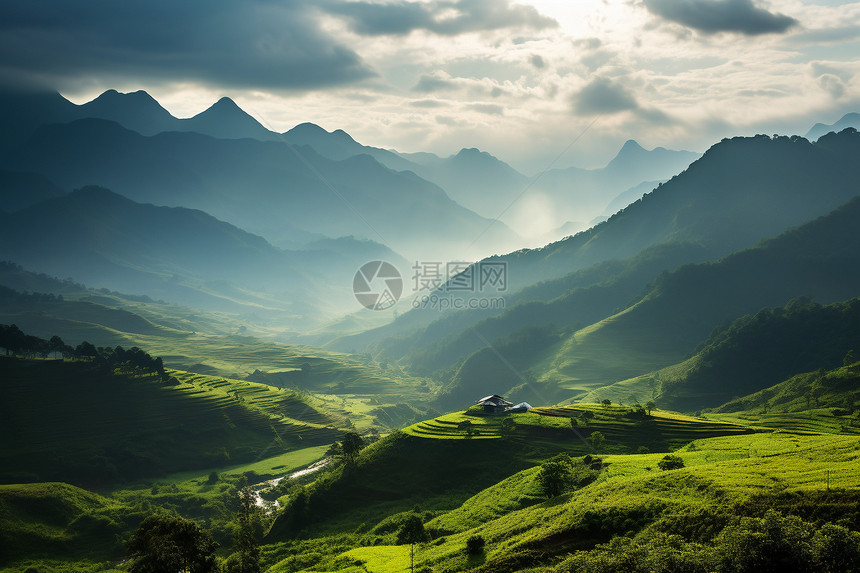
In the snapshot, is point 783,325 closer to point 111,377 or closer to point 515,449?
point 515,449

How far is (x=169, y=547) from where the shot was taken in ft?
134

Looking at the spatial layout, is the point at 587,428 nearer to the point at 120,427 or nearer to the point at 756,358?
the point at 120,427

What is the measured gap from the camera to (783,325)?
174 m

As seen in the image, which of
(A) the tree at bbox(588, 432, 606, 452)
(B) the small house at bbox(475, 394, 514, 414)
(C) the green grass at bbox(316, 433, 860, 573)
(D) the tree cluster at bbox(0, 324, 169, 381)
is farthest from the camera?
(D) the tree cluster at bbox(0, 324, 169, 381)

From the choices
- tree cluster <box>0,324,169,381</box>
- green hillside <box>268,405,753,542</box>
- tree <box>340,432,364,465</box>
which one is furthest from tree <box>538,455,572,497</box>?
tree cluster <box>0,324,169,381</box>

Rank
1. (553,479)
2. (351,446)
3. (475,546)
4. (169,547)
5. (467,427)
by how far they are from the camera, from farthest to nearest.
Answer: (467,427)
(351,446)
(553,479)
(475,546)
(169,547)

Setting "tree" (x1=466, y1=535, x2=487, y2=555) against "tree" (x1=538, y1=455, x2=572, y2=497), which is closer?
"tree" (x1=466, y1=535, x2=487, y2=555)

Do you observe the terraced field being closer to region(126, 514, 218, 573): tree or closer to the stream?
the stream

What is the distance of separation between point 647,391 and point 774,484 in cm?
14964

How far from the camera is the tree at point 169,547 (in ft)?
133

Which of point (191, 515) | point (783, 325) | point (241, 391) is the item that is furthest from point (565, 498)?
point (783, 325)

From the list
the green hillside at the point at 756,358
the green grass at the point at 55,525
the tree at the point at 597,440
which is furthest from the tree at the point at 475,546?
the green hillside at the point at 756,358

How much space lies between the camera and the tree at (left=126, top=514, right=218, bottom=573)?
4044cm

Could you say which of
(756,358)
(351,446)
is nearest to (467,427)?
(351,446)
